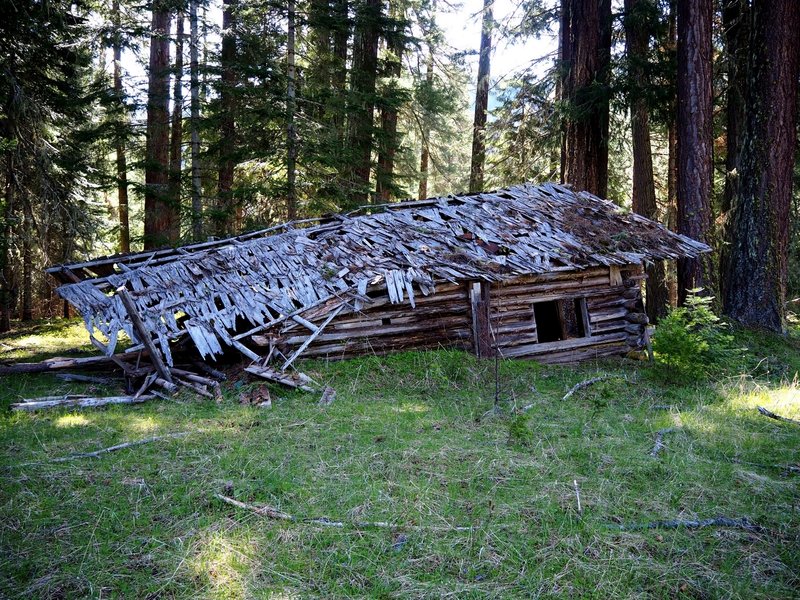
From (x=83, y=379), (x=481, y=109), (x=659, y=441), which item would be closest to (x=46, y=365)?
(x=83, y=379)

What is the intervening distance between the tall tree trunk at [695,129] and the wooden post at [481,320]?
4.96m

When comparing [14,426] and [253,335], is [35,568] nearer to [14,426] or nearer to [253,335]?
[14,426]

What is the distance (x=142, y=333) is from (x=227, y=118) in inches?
326

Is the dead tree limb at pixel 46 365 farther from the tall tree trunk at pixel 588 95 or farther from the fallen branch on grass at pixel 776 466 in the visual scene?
the tall tree trunk at pixel 588 95

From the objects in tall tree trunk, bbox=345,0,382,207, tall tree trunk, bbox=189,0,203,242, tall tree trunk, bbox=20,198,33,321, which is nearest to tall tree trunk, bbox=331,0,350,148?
tall tree trunk, bbox=345,0,382,207

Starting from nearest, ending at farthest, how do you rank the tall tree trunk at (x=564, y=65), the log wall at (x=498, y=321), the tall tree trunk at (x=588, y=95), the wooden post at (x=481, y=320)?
the log wall at (x=498, y=321) → the wooden post at (x=481, y=320) → the tall tree trunk at (x=588, y=95) → the tall tree trunk at (x=564, y=65)

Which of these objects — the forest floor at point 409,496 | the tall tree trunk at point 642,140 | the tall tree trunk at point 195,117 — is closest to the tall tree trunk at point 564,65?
the tall tree trunk at point 642,140

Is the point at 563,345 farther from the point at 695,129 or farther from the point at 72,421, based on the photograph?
the point at 72,421

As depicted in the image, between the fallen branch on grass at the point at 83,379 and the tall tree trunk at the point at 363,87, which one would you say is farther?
the tall tree trunk at the point at 363,87

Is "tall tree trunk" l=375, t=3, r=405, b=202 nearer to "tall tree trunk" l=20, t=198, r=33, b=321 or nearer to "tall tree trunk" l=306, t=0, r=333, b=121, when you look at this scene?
"tall tree trunk" l=306, t=0, r=333, b=121

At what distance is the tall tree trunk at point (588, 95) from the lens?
13680 mm

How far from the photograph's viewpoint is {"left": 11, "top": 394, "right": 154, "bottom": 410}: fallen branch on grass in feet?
24.4

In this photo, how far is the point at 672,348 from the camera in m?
8.72

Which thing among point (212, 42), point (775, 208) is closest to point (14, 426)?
point (212, 42)
